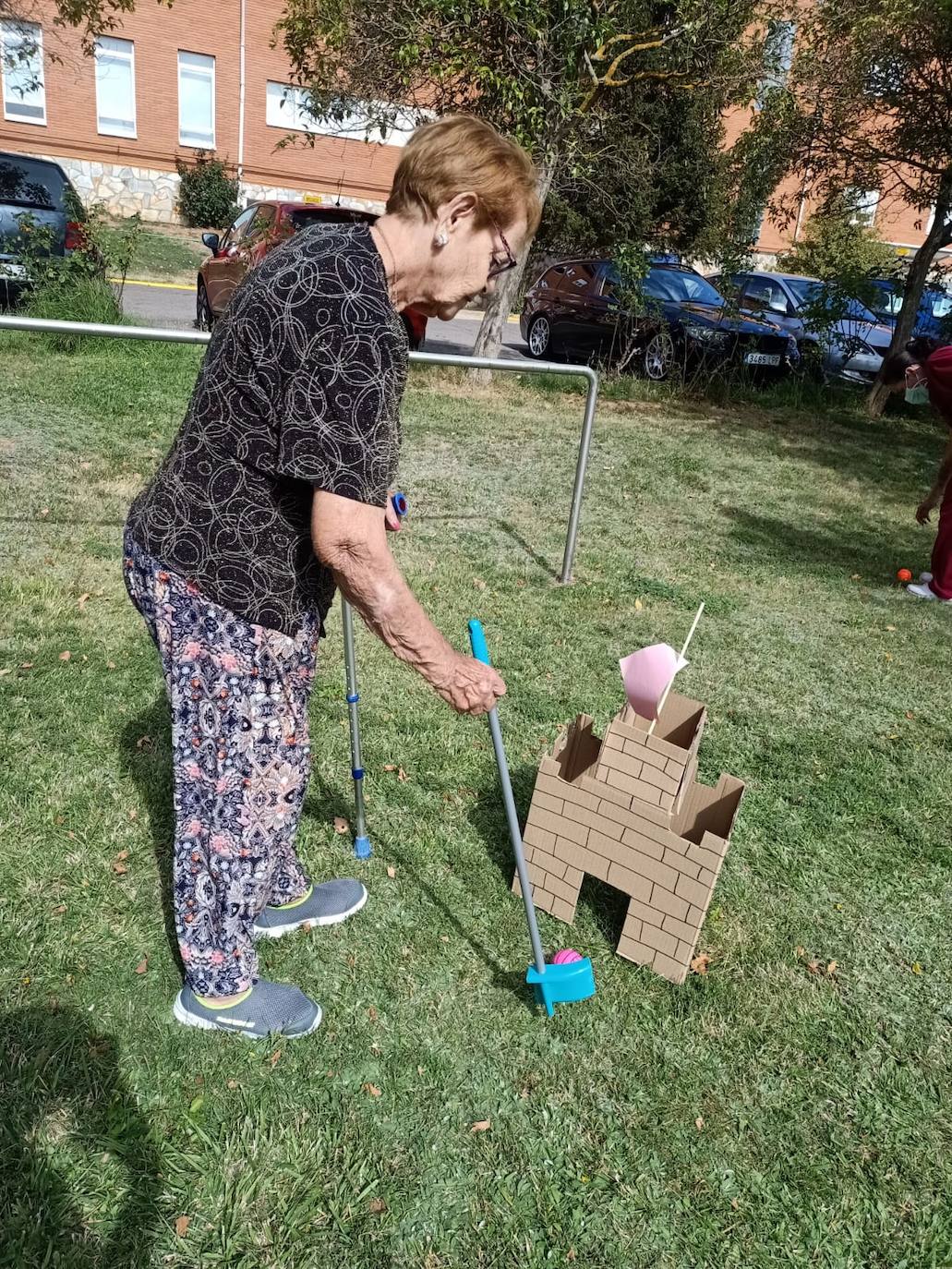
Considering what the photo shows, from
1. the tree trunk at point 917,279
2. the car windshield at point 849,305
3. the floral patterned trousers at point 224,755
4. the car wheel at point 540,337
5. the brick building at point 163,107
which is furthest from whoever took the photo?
the brick building at point 163,107

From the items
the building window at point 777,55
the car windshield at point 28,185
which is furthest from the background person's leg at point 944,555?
the car windshield at point 28,185

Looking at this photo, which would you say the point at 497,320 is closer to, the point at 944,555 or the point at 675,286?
the point at 675,286

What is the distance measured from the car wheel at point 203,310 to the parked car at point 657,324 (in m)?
4.54

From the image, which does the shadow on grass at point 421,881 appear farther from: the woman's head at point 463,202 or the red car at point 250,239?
the red car at point 250,239

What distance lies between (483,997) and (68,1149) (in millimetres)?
1068

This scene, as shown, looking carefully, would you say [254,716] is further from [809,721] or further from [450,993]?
[809,721]

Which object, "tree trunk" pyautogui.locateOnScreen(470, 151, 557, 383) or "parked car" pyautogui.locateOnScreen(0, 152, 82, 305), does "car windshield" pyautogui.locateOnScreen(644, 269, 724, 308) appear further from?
"parked car" pyautogui.locateOnScreen(0, 152, 82, 305)

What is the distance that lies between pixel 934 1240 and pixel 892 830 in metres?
1.66

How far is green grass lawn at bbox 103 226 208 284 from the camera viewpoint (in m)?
18.8

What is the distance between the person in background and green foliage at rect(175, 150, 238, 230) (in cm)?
2262

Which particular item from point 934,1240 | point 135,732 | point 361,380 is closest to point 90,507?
point 135,732

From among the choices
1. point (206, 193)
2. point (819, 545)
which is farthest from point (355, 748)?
point (206, 193)

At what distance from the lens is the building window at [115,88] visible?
2323 cm

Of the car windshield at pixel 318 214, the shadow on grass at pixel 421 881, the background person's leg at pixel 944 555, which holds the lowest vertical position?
the shadow on grass at pixel 421 881
